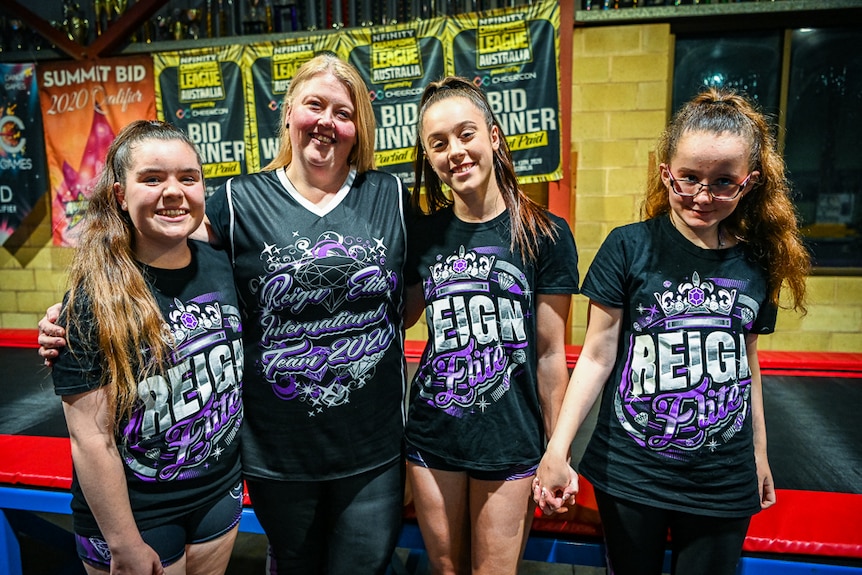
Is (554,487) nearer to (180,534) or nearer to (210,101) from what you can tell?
(180,534)

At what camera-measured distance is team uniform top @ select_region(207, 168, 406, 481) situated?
1.24m

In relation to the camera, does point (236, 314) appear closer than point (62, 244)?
Yes

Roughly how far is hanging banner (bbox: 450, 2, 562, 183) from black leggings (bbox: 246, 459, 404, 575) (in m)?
2.58

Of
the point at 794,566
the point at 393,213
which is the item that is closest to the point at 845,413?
the point at 794,566

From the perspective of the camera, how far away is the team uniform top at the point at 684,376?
3.71ft

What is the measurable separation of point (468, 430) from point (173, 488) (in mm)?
630

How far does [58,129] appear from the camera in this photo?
4.25 m

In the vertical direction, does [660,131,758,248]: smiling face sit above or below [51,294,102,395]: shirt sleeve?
above

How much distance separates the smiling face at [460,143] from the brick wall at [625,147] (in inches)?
107

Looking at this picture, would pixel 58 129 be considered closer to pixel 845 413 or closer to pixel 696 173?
pixel 696 173

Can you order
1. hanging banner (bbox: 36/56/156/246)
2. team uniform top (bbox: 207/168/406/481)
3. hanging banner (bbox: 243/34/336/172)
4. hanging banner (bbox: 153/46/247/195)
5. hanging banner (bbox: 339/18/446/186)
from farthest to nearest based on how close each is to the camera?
hanging banner (bbox: 36/56/156/246)
hanging banner (bbox: 153/46/247/195)
hanging banner (bbox: 243/34/336/172)
hanging banner (bbox: 339/18/446/186)
team uniform top (bbox: 207/168/406/481)

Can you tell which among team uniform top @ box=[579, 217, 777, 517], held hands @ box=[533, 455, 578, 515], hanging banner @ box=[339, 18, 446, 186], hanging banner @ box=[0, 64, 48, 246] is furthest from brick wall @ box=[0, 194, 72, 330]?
team uniform top @ box=[579, 217, 777, 517]

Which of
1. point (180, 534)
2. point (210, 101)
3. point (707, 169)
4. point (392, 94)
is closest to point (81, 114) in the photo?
point (210, 101)

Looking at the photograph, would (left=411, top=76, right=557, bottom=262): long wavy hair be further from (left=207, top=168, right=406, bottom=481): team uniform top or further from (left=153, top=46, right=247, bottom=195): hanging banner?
(left=153, top=46, right=247, bottom=195): hanging banner
